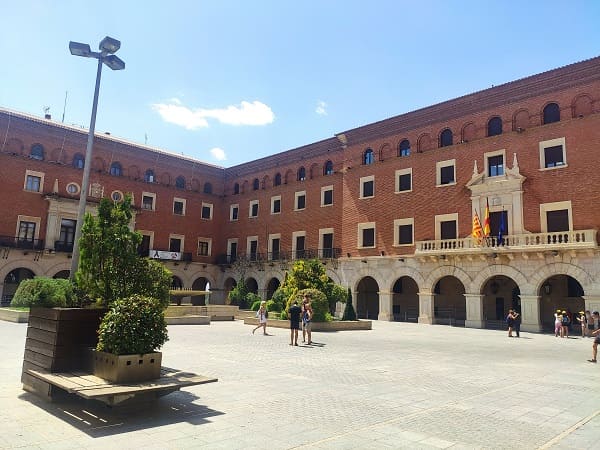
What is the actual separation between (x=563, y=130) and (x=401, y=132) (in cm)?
944

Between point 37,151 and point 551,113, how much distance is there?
32795mm

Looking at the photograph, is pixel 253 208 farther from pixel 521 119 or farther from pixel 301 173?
pixel 521 119

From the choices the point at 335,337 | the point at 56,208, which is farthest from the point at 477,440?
the point at 56,208

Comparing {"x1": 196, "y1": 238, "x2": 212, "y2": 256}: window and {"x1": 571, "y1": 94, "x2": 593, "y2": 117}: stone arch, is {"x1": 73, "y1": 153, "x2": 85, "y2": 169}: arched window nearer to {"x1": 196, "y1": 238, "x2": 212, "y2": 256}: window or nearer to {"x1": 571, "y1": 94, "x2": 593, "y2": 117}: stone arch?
{"x1": 196, "y1": 238, "x2": 212, "y2": 256}: window

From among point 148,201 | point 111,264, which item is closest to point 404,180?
point 148,201

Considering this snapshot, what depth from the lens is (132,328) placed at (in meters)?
6.14

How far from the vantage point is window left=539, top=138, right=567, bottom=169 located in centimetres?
2377

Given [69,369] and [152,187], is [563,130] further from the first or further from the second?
[152,187]

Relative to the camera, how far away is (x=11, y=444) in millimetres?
4547

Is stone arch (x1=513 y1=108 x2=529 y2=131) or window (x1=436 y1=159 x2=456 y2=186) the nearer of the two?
stone arch (x1=513 y1=108 x2=529 y2=131)

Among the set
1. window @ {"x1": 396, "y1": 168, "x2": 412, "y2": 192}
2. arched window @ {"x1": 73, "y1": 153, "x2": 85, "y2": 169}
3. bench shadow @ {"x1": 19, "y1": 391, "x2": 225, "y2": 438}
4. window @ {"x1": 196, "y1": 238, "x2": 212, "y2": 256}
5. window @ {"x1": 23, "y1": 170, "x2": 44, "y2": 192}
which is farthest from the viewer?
window @ {"x1": 196, "y1": 238, "x2": 212, "y2": 256}

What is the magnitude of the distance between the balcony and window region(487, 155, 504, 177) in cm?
366

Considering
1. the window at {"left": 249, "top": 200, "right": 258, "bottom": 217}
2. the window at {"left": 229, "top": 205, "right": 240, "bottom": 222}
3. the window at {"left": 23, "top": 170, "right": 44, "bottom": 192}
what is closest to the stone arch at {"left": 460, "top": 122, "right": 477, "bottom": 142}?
the window at {"left": 249, "top": 200, "right": 258, "bottom": 217}

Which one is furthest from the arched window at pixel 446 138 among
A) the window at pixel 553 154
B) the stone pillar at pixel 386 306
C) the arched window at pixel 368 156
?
the stone pillar at pixel 386 306
